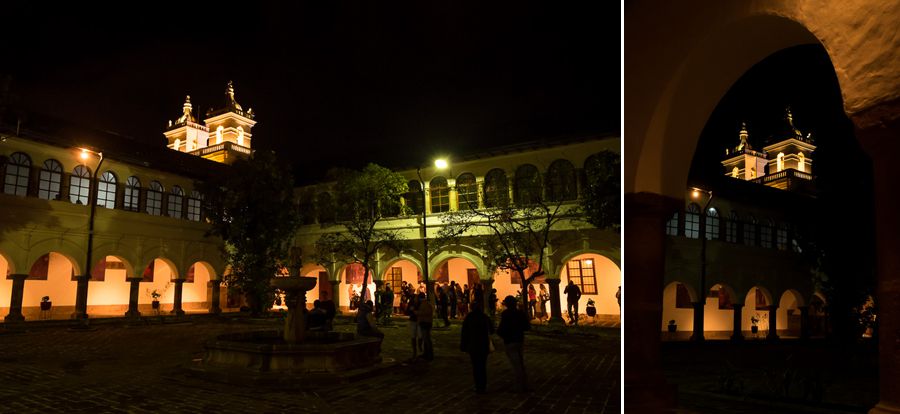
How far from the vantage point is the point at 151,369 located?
32.4ft

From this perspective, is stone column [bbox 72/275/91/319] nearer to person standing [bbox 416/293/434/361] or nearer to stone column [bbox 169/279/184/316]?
stone column [bbox 169/279/184/316]

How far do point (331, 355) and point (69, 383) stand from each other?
3.43m

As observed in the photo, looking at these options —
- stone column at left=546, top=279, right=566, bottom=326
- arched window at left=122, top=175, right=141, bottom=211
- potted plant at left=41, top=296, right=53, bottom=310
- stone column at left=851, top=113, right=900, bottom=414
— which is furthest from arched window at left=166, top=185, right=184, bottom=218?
stone column at left=851, top=113, right=900, bottom=414

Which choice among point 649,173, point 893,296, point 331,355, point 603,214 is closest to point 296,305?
point 331,355

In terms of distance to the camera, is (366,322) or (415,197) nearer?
(366,322)

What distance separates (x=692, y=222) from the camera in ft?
70.2

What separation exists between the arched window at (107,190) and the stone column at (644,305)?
2212cm

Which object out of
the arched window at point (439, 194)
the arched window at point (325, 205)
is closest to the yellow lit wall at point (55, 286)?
the arched window at point (325, 205)

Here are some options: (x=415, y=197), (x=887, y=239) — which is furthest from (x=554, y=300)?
(x=887, y=239)

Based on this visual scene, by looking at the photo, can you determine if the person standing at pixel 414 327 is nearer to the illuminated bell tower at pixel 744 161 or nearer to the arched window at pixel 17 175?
the arched window at pixel 17 175

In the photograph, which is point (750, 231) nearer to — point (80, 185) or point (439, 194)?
point (439, 194)

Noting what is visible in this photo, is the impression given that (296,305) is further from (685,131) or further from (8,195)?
(8,195)

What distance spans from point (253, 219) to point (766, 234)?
18.4 metres

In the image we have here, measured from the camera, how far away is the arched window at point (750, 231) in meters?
22.5
